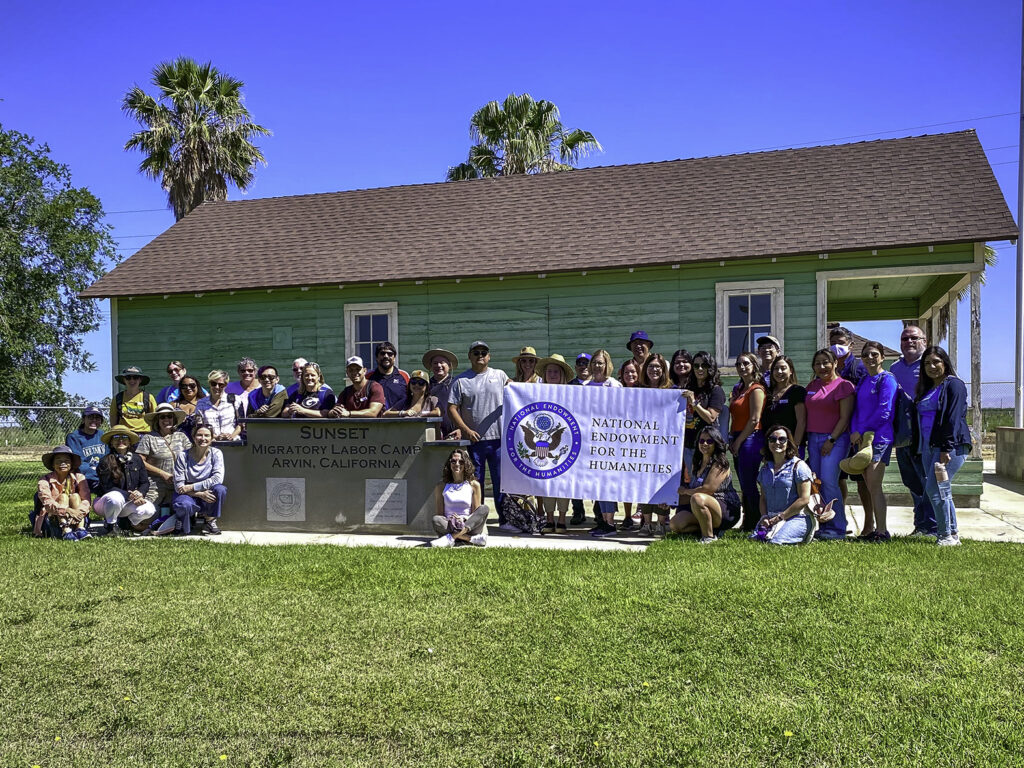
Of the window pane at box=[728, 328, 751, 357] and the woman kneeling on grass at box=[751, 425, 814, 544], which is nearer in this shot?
the woman kneeling on grass at box=[751, 425, 814, 544]

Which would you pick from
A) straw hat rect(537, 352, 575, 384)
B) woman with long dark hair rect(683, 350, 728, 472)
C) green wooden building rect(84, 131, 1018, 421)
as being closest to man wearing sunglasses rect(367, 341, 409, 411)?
straw hat rect(537, 352, 575, 384)

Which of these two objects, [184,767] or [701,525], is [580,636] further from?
[701,525]

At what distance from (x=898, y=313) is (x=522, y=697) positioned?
15.6 m

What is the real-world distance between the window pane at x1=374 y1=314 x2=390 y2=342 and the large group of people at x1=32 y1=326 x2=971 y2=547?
420 centimetres

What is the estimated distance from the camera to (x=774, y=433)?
24.5 ft

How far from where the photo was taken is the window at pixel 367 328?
45.7 feet

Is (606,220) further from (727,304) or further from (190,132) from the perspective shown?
(190,132)

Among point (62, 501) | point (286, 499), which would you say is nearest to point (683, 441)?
point (286, 499)

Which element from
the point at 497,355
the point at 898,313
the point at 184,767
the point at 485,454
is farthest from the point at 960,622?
the point at 898,313

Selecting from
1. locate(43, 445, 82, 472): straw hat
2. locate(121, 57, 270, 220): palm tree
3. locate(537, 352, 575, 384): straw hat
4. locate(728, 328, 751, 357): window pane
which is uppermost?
locate(121, 57, 270, 220): palm tree

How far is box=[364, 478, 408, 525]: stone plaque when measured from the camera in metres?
8.62

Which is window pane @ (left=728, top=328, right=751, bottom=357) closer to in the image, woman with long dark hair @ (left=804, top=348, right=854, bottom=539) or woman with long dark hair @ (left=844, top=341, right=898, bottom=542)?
woman with long dark hair @ (left=804, top=348, right=854, bottom=539)

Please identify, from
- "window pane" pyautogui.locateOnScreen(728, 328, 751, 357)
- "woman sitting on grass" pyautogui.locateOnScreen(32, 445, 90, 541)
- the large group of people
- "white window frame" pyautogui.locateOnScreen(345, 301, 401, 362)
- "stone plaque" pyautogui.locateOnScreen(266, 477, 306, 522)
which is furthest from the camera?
"white window frame" pyautogui.locateOnScreen(345, 301, 401, 362)

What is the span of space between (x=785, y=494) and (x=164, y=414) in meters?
6.34
